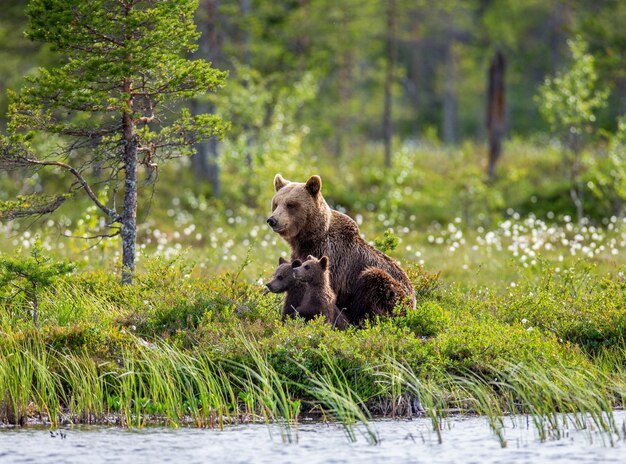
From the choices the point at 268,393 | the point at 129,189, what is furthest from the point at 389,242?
the point at 268,393

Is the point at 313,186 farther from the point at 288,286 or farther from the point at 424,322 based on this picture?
the point at 424,322

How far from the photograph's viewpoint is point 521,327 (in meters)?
10.7

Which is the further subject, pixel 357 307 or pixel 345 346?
pixel 357 307

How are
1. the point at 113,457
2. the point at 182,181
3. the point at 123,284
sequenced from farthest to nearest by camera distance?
the point at 182,181
the point at 123,284
the point at 113,457

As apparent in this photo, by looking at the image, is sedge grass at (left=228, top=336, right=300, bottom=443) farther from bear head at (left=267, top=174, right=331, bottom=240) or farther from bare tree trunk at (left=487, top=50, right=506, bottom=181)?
bare tree trunk at (left=487, top=50, right=506, bottom=181)

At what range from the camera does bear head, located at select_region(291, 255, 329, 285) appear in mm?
10008

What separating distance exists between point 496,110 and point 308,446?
22.4 metres

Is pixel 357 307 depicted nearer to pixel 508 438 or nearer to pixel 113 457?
pixel 508 438

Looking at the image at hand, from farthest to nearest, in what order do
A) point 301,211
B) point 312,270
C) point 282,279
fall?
point 301,211 < point 282,279 < point 312,270

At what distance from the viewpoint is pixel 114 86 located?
12.0m

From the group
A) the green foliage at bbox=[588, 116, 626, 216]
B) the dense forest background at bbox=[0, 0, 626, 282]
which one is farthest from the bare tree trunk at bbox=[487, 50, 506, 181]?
the green foliage at bbox=[588, 116, 626, 216]

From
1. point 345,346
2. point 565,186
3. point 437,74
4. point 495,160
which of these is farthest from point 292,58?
point 437,74

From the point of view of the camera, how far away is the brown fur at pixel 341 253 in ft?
35.0

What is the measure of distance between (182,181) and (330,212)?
17.7 metres
